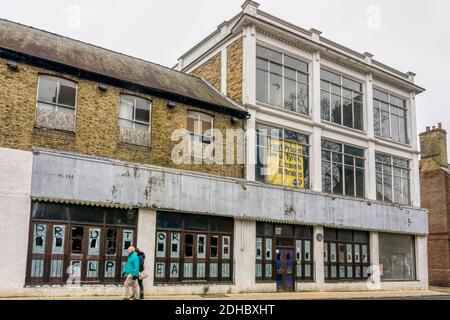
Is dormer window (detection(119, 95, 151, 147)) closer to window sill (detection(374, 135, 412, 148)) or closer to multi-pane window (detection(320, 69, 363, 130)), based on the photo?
multi-pane window (detection(320, 69, 363, 130))

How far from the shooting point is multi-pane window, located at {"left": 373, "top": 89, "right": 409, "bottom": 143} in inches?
1043

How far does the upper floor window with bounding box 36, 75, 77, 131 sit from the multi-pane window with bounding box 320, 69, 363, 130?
12988mm

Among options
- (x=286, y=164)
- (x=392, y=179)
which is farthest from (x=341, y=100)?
(x=286, y=164)

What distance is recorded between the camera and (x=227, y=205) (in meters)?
18.1

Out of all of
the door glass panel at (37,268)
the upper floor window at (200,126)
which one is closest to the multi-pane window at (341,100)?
the upper floor window at (200,126)

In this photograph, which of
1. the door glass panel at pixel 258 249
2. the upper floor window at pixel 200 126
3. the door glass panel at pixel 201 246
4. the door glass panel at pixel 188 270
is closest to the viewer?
the door glass panel at pixel 188 270

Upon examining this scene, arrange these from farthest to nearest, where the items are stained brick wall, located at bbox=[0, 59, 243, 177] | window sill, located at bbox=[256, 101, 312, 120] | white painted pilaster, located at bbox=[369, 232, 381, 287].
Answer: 1. white painted pilaster, located at bbox=[369, 232, 381, 287]
2. window sill, located at bbox=[256, 101, 312, 120]
3. stained brick wall, located at bbox=[0, 59, 243, 177]

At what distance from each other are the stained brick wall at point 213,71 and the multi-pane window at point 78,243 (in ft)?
30.2

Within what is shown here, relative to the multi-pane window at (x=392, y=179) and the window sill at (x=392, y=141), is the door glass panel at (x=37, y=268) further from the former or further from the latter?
the window sill at (x=392, y=141)

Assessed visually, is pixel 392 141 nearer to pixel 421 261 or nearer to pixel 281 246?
pixel 421 261

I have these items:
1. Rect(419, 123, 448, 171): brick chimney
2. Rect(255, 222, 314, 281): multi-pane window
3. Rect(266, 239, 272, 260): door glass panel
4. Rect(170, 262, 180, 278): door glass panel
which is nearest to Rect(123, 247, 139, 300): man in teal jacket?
Rect(170, 262, 180, 278): door glass panel

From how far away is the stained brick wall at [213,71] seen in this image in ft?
74.3

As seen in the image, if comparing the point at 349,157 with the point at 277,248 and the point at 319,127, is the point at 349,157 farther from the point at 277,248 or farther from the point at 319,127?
the point at 277,248

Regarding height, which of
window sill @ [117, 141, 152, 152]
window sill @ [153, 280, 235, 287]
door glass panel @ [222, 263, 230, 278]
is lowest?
window sill @ [153, 280, 235, 287]
